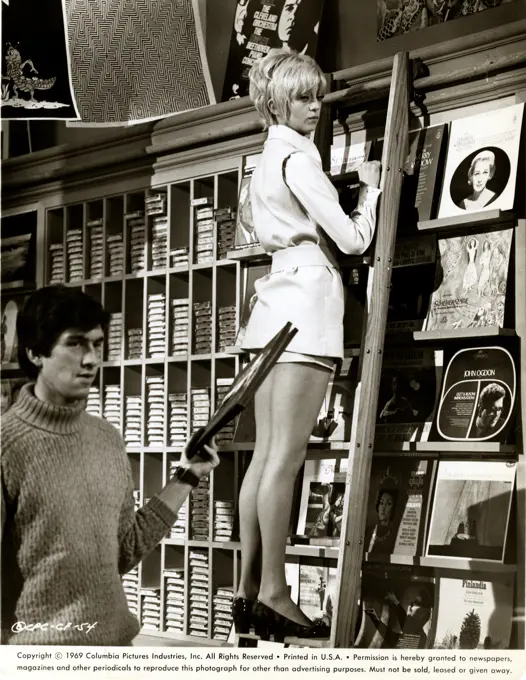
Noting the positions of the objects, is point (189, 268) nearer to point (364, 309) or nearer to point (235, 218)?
point (235, 218)

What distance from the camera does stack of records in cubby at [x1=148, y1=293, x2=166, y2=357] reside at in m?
3.43

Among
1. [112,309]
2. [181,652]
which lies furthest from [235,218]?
[181,652]

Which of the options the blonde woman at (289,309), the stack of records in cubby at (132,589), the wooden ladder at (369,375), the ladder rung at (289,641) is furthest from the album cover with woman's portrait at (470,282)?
the stack of records in cubby at (132,589)

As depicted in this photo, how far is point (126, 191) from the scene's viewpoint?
11.5 feet

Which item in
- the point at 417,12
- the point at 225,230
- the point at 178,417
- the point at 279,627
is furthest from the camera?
the point at 225,230

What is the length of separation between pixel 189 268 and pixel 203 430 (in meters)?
0.63

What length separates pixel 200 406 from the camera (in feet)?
10.9

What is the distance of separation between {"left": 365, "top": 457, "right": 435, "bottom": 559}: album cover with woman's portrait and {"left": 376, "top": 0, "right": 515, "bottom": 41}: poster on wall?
1.38 m

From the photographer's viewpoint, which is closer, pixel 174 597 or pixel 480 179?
pixel 480 179

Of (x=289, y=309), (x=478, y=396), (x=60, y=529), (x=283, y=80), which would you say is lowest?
(x=60, y=529)

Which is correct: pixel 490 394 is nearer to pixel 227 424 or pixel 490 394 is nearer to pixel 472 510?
pixel 472 510

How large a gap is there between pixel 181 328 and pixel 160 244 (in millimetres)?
303

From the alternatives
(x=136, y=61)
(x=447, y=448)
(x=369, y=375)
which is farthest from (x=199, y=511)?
(x=136, y=61)

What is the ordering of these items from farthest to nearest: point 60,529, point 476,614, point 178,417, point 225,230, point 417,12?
point 225,230 < point 178,417 < point 417,12 < point 476,614 < point 60,529
